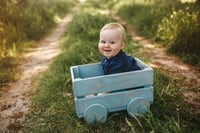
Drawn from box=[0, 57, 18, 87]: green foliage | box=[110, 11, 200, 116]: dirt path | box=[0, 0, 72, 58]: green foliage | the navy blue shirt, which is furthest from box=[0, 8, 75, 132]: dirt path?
box=[110, 11, 200, 116]: dirt path

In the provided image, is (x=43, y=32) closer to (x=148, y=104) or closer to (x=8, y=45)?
(x=8, y=45)

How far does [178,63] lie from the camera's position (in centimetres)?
565

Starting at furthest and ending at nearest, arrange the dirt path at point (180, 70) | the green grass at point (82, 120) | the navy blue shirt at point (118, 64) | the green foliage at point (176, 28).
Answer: the green foliage at point (176, 28) < the dirt path at point (180, 70) < the navy blue shirt at point (118, 64) < the green grass at point (82, 120)

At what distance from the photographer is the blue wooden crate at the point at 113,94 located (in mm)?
3102

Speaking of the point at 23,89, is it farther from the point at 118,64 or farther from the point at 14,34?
the point at 14,34

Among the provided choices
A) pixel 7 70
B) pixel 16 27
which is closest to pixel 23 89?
pixel 7 70

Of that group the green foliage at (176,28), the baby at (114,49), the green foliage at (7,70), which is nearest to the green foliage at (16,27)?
the green foliage at (7,70)

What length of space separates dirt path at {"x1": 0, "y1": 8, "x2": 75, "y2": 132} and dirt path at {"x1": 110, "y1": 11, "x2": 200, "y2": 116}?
7.32ft

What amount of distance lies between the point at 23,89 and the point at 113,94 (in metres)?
2.21

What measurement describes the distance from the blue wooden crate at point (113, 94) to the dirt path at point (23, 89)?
100 cm

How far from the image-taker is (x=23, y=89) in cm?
485

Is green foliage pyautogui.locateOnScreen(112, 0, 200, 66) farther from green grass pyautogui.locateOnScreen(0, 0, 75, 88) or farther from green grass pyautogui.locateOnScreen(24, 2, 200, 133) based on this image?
green grass pyautogui.locateOnScreen(0, 0, 75, 88)

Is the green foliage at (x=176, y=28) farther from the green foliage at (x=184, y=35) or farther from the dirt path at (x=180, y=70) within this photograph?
the dirt path at (x=180, y=70)

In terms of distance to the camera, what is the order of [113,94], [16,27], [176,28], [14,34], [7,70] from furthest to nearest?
1. [16,27]
2. [14,34]
3. [176,28]
4. [7,70]
5. [113,94]
